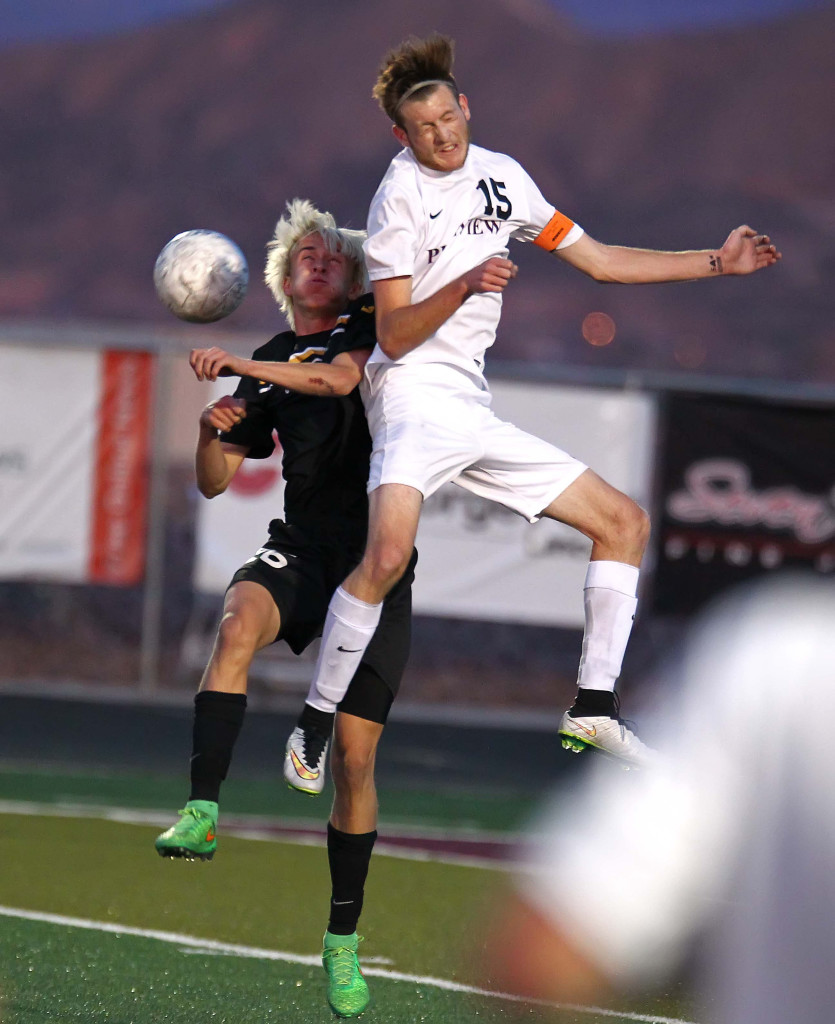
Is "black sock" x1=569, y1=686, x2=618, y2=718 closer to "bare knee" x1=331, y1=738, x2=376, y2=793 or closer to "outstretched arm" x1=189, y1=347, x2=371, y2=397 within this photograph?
"bare knee" x1=331, y1=738, x2=376, y2=793

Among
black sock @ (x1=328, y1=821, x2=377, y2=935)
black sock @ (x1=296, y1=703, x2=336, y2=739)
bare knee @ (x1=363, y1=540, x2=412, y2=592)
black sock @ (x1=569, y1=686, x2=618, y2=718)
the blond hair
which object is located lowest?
black sock @ (x1=328, y1=821, x2=377, y2=935)

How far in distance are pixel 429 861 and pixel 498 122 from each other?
2382 cm

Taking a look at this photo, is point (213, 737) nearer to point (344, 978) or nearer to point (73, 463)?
point (344, 978)

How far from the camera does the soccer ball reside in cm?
449

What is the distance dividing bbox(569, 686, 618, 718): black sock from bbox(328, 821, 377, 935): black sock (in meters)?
0.78

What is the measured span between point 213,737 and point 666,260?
192 centimetres

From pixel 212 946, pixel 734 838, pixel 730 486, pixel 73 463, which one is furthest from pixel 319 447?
pixel 730 486

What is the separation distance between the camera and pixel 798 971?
1229 mm

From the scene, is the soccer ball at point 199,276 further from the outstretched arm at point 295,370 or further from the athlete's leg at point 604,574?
the athlete's leg at point 604,574

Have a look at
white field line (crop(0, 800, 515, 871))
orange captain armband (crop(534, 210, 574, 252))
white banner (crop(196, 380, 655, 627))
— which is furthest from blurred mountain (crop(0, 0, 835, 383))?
orange captain armband (crop(534, 210, 574, 252))

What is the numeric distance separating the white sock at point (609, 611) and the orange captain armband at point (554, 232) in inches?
37.6

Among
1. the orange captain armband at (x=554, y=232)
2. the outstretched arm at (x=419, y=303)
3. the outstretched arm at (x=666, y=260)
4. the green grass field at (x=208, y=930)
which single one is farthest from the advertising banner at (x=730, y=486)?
the outstretched arm at (x=419, y=303)

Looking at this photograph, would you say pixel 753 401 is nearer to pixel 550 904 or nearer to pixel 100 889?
pixel 100 889

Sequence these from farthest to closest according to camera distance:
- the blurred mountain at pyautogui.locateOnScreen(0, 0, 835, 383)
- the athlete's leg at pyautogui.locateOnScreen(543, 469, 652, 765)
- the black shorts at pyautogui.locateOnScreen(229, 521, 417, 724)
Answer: the blurred mountain at pyautogui.locateOnScreen(0, 0, 835, 383)
the black shorts at pyautogui.locateOnScreen(229, 521, 417, 724)
the athlete's leg at pyautogui.locateOnScreen(543, 469, 652, 765)
